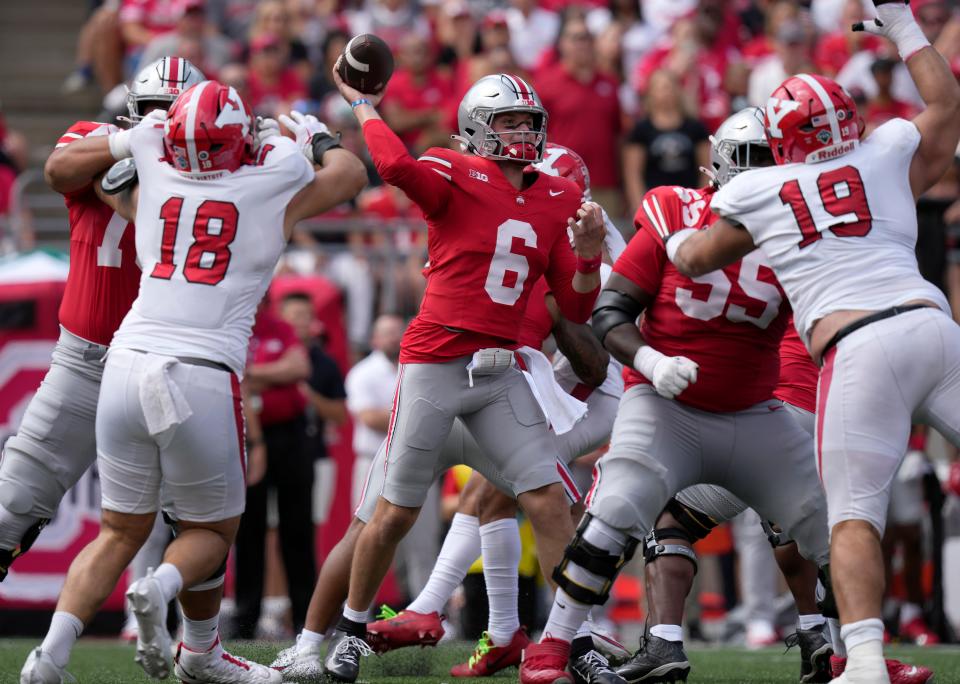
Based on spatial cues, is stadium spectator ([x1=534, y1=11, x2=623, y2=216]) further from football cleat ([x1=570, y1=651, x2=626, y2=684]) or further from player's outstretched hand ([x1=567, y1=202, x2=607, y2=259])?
football cleat ([x1=570, y1=651, x2=626, y2=684])

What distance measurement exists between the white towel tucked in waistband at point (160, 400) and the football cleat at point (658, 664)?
1941 mm

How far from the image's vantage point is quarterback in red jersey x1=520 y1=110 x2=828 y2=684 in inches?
210

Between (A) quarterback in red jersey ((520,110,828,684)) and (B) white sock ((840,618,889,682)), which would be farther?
(A) quarterback in red jersey ((520,110,828,684))

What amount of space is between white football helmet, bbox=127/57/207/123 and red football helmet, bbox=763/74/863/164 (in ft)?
7.41

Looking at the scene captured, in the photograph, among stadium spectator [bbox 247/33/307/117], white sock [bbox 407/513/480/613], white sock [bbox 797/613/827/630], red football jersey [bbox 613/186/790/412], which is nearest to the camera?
red football jersey [bbox 613/186/790/412]

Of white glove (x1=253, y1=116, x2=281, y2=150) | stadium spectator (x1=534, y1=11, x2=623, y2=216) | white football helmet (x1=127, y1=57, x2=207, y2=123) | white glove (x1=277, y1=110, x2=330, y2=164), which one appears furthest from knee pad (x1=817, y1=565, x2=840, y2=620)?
stadium spectator (x1=534, y1=11, x2=623, y2=216)

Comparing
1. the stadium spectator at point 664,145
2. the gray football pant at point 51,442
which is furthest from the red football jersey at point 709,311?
the stadium spectator at point 664,145

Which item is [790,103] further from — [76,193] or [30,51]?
[30,51]

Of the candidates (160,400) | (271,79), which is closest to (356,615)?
(160,400)

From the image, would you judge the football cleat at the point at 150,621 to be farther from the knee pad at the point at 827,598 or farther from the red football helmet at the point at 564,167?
the red football helmet at the point at 564,167

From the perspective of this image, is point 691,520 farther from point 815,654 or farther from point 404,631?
point 404,631

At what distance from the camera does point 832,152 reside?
510 centimetres

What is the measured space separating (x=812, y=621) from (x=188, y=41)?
8.15 meters

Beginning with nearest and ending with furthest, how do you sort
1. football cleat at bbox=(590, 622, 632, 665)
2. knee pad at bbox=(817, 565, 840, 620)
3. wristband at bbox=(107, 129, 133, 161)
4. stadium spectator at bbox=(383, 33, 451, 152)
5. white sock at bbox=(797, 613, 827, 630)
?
wristband at bbox=(107, 129, 133, 161) < knee pad at bbox=(817, 565, 840, 620) < white sock at bbox=(797, 613, 827, 630) < football cleat at bbox=(590, 622, 632, 665) < stadium spectator at bbox=(383, 33, 451, 152)
